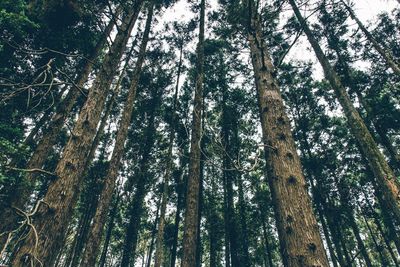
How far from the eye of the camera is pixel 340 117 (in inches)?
638

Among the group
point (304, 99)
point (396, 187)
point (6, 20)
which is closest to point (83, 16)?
point (6, 20)

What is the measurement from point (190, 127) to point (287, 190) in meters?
12.1

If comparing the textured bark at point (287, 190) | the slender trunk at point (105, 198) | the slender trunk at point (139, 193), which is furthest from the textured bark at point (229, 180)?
the textured bark at point (287, 190)

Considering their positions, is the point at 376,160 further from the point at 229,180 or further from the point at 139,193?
the point at 139,193

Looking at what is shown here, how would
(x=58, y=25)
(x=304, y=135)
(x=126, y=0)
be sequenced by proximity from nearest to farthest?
(x=126, y=0)
(x=58, y=25)
(x=304, y=135)

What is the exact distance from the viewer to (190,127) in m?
14.4

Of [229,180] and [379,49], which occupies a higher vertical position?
[379,49]

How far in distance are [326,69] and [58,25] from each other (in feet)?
32.9

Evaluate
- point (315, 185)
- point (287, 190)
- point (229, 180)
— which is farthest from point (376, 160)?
point (315, 185)

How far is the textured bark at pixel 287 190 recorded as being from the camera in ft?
6.64

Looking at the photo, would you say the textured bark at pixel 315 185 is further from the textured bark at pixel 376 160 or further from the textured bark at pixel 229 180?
the textured bark at pixel 376 160

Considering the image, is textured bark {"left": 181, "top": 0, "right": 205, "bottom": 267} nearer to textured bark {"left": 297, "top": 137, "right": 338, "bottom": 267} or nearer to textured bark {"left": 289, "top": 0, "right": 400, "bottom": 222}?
textured bark {"left": 289, "top": 0, "right": 400, "bottom": 222}

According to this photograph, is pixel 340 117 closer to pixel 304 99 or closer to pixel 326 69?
pixel 304 99

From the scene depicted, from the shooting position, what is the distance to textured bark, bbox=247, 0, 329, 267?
79.7 inches
